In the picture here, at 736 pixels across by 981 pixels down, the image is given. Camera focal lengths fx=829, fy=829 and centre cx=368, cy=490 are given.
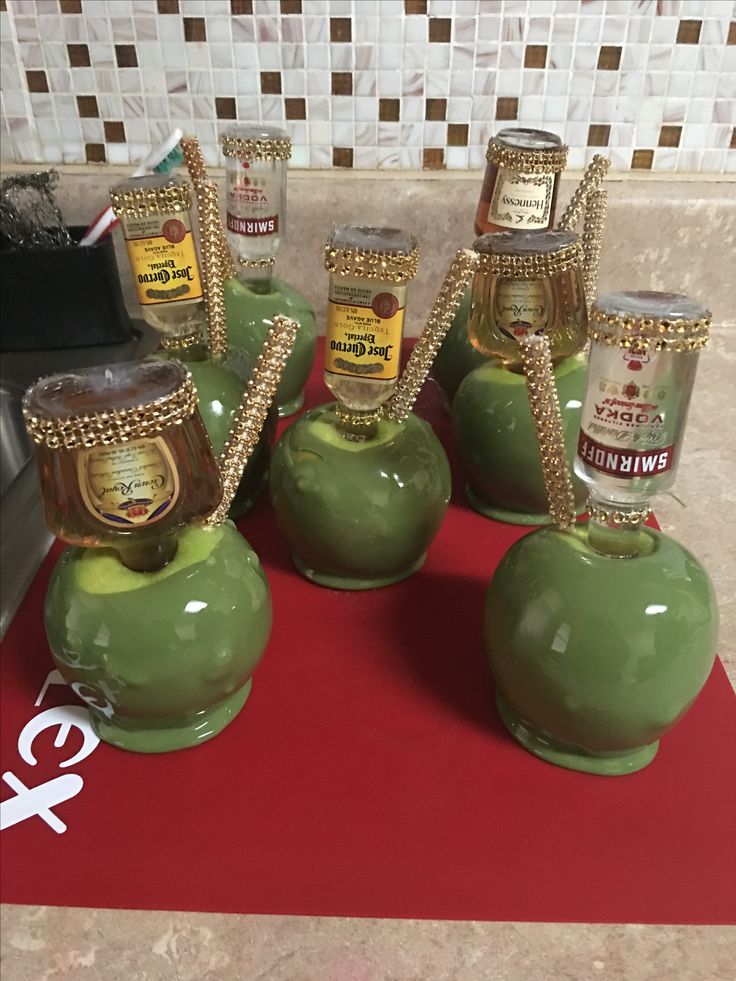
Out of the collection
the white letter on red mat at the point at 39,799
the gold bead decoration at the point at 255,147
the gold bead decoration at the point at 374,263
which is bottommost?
the white letter on red mat at the point at 39,799

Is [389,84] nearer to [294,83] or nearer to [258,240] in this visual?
[294,83]

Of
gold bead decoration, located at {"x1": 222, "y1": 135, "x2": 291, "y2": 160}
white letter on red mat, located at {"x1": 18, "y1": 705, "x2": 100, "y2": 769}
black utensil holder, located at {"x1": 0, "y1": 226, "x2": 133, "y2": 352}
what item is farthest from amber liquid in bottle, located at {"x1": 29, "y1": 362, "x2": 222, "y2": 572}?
black utensil holder, located at {"x1": 0, "y1": 226, "x2": 133, "y2": 352}

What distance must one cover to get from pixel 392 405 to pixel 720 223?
0.59 meters

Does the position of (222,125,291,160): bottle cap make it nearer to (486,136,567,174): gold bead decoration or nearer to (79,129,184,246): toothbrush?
(79,129,184,246): toothbrush

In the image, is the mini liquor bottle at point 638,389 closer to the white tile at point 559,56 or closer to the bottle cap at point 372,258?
the bottle cap at point 372,258

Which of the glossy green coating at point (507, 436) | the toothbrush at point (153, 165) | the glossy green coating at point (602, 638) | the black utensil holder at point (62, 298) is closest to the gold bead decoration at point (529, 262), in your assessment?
the glossy green coating at point (507, 436)

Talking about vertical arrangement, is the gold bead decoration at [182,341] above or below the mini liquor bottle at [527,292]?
below

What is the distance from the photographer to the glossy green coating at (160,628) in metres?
0.48

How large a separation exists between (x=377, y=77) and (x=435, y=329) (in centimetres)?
50

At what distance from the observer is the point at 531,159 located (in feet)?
2.42

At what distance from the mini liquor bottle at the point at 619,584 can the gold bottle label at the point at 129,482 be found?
22cm

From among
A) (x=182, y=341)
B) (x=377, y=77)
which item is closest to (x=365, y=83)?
(x=377, y=77)

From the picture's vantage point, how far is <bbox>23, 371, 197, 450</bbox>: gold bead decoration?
0.43 metres

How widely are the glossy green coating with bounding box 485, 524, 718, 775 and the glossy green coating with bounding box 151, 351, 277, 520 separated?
29cm
